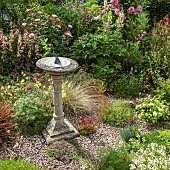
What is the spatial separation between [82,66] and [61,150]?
2402 mm

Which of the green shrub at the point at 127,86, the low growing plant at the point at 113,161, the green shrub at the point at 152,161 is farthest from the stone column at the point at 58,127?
the green shrub at the point at 127,86

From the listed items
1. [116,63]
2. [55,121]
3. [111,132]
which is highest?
[116,63]

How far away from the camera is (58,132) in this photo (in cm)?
417

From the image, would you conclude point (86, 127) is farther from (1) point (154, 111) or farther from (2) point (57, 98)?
(1) point (154, 111)

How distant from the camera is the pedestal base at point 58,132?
411 centimetres

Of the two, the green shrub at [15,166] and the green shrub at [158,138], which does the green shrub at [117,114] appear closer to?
the green shrub at [158,138]

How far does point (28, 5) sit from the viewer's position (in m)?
6.44

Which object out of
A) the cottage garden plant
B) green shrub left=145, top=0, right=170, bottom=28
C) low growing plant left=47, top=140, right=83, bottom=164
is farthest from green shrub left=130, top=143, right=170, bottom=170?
green shrub left=145, top=0, right=170, bottom=28

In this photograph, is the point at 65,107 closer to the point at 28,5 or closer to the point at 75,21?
the point at 75,21

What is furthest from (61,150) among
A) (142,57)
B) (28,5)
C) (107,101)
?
(28,5)

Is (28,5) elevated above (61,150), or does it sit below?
above

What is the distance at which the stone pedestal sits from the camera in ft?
12.6

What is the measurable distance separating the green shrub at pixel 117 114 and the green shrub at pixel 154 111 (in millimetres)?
175

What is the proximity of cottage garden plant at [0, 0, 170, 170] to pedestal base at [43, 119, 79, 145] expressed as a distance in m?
0.11
